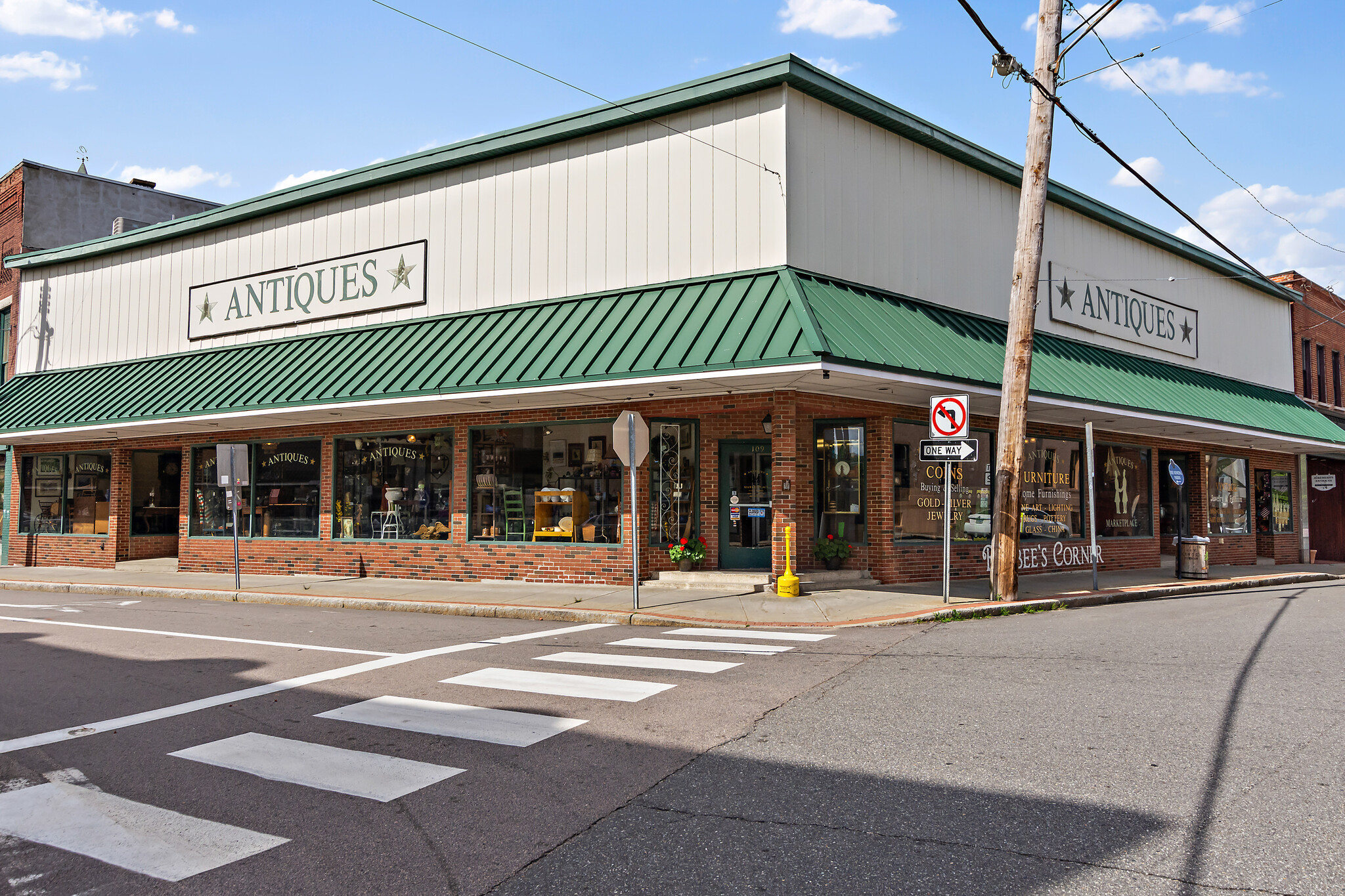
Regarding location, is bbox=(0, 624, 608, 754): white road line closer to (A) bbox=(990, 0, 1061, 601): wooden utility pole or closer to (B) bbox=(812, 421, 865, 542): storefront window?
(B) bbox=(812, 421, 865, 542): storefront window

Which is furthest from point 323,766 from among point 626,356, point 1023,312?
point 1023,312

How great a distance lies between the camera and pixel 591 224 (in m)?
16.4

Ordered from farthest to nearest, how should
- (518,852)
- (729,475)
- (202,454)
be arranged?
(202,454)
(729,475)
(518,852)

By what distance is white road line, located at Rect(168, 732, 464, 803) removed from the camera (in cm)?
539

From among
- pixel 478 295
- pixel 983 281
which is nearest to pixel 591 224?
pixel 478 295

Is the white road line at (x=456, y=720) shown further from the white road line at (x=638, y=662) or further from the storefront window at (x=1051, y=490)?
the storefront window at (x=1051, y=490)

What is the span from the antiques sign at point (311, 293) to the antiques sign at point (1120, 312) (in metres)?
13.6

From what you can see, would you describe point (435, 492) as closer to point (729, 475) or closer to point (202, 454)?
point (729, 475)

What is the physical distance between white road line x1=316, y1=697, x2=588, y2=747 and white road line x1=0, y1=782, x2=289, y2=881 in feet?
5.98

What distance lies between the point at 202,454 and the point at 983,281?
60.2 feet

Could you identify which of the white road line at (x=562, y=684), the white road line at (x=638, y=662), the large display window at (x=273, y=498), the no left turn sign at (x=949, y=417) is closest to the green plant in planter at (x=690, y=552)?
the no left turn sign at (x=949, y=417)

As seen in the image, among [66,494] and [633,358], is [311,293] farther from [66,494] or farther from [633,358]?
[66,494]

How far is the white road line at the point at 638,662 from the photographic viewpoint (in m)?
8.88

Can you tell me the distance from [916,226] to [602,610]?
360 inches
